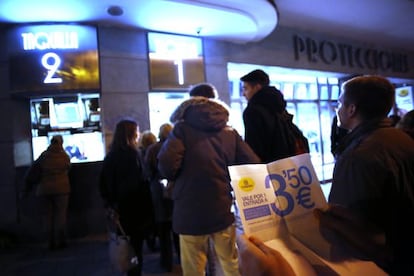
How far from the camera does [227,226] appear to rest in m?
2.23

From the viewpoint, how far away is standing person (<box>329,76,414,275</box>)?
1152 millimetres

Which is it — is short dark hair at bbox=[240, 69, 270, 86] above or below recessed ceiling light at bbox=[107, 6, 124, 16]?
below

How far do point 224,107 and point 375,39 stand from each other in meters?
8.56

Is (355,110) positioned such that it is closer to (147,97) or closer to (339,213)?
(339,213)

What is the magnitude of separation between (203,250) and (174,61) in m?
4.38

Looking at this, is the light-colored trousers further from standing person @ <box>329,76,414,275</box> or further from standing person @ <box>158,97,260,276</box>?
standing person @ <box>329,76,414,275</box>

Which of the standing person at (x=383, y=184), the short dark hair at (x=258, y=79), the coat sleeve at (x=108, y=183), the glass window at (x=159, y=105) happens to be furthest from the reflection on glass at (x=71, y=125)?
the standing person at (x=383, y=184)

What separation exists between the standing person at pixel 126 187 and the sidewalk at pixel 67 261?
2.73 feet

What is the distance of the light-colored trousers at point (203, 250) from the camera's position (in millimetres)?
2219

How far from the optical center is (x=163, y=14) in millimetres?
5207

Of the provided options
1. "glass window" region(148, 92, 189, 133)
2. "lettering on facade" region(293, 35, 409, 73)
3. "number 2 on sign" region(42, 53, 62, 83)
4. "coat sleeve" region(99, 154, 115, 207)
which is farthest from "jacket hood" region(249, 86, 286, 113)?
"lettering on facade" region(293, 35, 409, 73)

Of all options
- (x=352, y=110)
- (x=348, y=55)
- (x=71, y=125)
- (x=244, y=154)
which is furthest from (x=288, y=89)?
(x=352, y=110)

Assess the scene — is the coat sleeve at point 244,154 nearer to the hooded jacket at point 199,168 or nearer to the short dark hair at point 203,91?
the hooded jacket at point 199,168

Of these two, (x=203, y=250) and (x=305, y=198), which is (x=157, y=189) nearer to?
(x=203, y=250)
